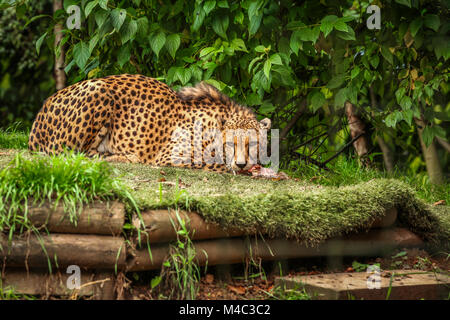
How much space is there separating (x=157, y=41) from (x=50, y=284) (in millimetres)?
3015

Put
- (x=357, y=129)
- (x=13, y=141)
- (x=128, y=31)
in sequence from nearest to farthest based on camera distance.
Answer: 1. (x=128, y=31)
2. (x=13, y=141)
3. (x=357, y=129)

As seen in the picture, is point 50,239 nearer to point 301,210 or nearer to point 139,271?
point 139,271

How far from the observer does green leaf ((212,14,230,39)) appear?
522 centimetres

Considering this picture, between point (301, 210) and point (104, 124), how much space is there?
2.39m

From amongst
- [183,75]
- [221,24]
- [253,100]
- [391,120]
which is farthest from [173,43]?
[391,120]

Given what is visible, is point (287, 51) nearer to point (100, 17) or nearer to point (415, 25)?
point (415, 25)

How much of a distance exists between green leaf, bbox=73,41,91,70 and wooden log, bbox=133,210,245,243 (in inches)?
112

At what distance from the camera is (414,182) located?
6227mm

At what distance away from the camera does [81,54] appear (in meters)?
5.71

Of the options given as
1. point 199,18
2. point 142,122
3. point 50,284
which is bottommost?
point 50,284

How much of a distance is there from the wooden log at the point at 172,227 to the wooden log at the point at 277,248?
0.18 ft

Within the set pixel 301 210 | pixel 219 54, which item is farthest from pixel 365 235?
pixel 219 54

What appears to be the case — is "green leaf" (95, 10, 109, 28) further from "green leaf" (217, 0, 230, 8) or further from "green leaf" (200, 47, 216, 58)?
"green leaf" (217, 0, 230, 8)

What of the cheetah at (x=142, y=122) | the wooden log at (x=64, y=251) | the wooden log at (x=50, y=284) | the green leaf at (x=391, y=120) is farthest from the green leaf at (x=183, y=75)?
the wooden log at (x=50, y=284)
